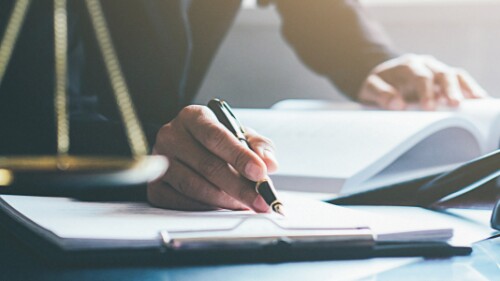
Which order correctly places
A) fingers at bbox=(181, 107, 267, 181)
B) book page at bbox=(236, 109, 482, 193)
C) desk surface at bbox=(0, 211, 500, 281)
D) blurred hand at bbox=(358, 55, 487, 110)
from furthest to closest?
blurred hand at bbox=(358, 55, 487, 110) < book page at bbox=(236, 109, 482, 193) < fingers at bbox=(181, 107, 267, 181) < desk surface at bbox=(0, 211, 500, 281)

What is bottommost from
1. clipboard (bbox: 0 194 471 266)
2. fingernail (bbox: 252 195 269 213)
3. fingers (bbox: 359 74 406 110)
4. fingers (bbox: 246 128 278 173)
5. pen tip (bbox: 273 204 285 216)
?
→ fingers (bbox: 359 74 406 110)

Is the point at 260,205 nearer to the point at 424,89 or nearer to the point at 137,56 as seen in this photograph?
the point at 424,89

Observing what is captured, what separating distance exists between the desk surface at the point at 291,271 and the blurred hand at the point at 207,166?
9 centimetres

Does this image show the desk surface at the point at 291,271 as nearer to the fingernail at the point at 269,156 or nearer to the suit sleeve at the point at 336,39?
the fingernail at the point at 269,156

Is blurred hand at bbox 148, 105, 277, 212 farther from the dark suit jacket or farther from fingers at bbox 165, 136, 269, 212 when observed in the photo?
the dark suit jacket

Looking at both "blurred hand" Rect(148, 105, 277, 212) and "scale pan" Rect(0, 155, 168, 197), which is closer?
"blurred hand" Rect(148, 105, 277, 212)

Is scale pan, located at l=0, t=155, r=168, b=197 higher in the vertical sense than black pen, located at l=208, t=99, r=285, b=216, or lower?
lower

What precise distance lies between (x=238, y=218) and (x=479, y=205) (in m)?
0.25

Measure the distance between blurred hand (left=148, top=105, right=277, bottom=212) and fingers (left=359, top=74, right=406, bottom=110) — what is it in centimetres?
34

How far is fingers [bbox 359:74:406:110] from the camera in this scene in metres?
0.76

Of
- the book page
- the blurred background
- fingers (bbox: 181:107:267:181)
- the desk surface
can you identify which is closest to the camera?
the desk surface

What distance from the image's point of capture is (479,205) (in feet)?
→ 1.67

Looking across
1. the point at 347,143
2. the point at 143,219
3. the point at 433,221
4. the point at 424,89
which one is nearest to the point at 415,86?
the point at 424,89

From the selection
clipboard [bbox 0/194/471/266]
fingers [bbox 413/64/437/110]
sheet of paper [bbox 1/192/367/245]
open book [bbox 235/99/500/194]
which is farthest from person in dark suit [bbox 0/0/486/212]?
clipboard [bbox 0/194/471/266]
